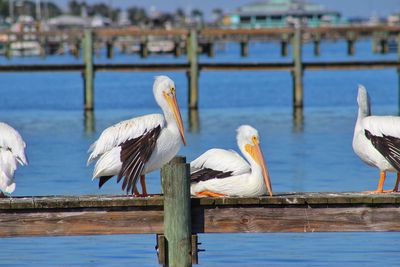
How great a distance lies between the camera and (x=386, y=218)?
8469 mm

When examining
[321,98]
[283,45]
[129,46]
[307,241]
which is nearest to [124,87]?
[321,98]

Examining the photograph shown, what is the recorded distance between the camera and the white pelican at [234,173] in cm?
890

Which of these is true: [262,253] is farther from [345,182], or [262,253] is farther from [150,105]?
[150,105]

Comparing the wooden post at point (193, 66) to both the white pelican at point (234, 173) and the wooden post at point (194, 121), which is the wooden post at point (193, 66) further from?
the white pelican at point (234, 173)

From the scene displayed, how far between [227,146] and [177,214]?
41.7 ft

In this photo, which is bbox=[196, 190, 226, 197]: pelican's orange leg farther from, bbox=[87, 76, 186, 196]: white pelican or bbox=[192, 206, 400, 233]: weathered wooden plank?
bbox=[192, 206, 400, 233]: weathered wooden plank

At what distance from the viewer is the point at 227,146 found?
68.9 ft

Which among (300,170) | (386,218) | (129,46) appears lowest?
(129,46)

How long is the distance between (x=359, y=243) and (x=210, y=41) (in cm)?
5400

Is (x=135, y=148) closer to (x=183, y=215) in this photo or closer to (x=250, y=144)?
(x=183, y=215)

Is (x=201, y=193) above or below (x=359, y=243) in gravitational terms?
above

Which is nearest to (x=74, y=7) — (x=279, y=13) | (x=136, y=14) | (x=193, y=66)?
(x=136, y=14)

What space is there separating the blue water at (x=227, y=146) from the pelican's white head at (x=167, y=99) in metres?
1.73

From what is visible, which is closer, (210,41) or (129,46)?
(210,41)
